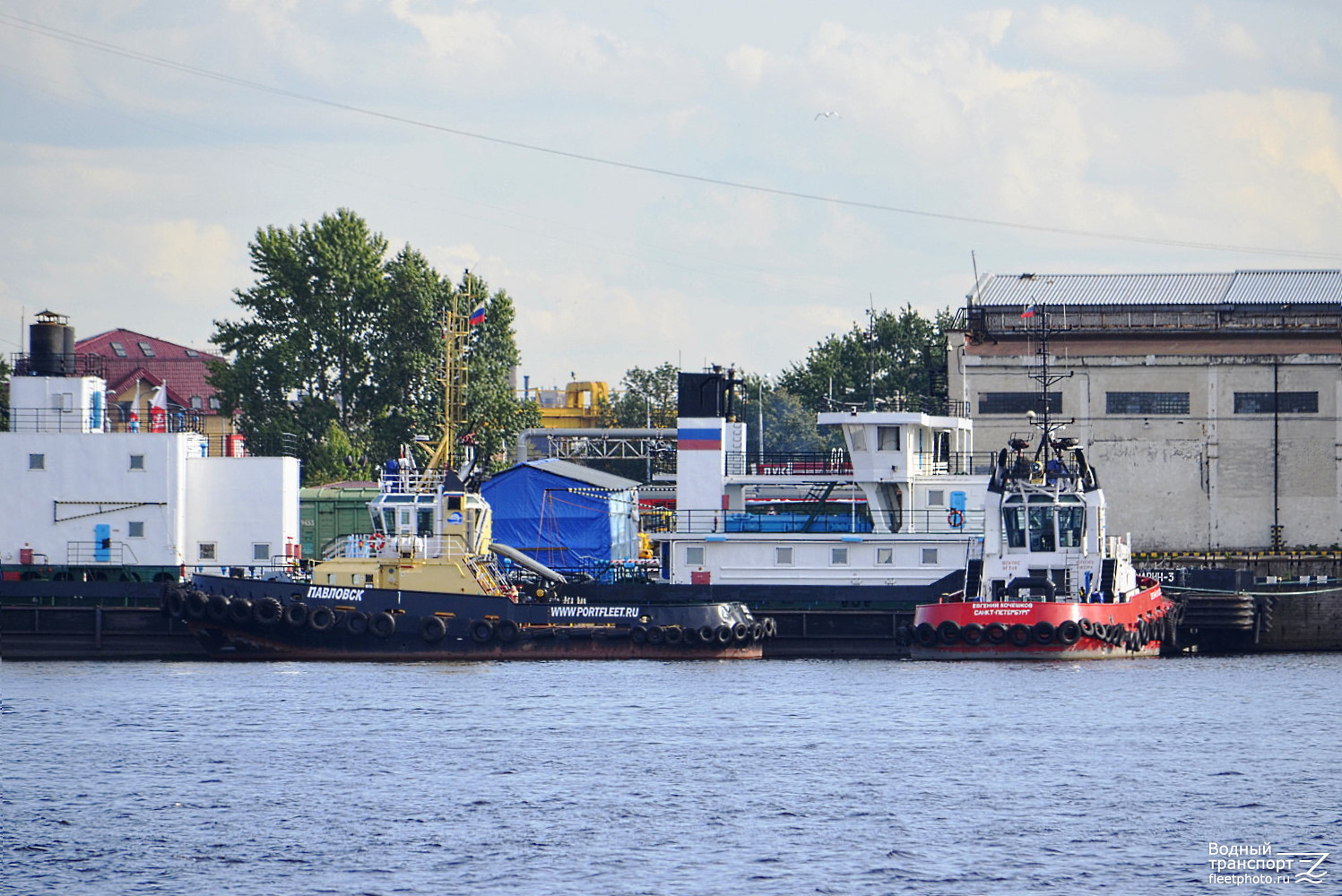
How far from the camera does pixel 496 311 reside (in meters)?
84.0

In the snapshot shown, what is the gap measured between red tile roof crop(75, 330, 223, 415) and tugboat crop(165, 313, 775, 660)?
176ft

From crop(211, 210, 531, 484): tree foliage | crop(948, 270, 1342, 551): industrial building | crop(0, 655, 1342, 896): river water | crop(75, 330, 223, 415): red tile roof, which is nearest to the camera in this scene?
crop(0, 655, 1342, 896): river water

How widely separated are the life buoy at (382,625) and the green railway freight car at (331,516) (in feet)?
48.0

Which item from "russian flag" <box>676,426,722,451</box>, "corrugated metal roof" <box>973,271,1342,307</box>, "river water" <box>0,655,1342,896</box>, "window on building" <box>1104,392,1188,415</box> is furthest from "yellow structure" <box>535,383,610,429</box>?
"river water" <box>0,655,1342,896</box>

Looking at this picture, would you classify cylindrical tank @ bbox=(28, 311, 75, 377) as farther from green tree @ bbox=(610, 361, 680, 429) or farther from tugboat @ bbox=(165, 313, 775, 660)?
green tree @ bbox=(610, 361, 680, 429)

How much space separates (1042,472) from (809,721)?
1457 cm

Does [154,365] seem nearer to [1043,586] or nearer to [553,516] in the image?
[553,516]

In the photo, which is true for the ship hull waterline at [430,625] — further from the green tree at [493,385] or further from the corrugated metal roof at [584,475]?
the green tree at [493,385]

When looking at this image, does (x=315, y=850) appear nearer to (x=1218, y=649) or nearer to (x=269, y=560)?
(x=269, y=560)

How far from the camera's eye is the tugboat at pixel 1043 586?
4625 cm

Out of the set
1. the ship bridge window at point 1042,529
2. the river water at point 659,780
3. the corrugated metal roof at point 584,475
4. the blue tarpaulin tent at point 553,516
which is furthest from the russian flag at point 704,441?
the ship bridge window at point 1042,529

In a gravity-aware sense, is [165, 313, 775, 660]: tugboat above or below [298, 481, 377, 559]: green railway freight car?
below

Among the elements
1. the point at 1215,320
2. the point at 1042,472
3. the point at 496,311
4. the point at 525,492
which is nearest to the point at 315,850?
the point at 1042,472

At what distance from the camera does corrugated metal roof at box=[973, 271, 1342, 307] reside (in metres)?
67.3
